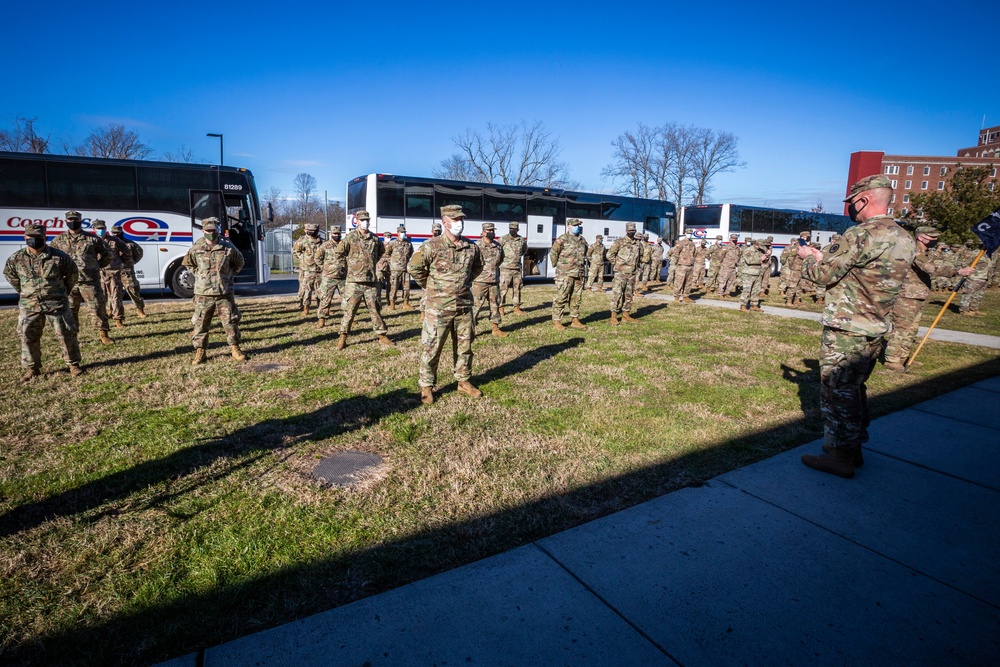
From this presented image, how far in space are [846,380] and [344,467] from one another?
3.96m

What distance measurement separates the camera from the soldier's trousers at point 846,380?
152 inches

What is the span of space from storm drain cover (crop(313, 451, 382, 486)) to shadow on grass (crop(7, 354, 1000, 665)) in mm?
595

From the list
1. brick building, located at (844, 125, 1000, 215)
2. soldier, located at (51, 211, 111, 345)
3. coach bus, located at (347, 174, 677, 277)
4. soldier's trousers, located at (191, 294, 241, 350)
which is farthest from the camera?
brick building, located at (844, 125, 1000, 215)

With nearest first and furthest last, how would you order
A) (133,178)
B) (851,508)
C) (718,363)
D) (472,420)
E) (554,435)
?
(851,508), (554,435), (472,420), (718,363), (133,178)

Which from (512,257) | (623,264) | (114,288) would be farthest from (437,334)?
(114,288)

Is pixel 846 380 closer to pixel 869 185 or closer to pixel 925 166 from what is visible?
pixel 869 185

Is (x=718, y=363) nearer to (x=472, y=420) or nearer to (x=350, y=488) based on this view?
(x=472, y=420)

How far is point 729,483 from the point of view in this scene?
3766 mm

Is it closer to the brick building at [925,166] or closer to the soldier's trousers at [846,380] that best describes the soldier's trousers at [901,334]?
the soldier's trousers at [846,380]

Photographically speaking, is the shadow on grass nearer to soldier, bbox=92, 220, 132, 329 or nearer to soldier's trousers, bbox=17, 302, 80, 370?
soldier's trousers, bbox=17, 302, 80, 370

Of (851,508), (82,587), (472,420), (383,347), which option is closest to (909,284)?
(851,508)

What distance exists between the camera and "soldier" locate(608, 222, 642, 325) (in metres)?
10.9

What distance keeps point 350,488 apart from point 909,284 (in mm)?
8825

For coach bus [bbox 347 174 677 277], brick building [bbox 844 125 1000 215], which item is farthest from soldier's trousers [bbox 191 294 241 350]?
brick building [bbox 844 125 1000 215]
